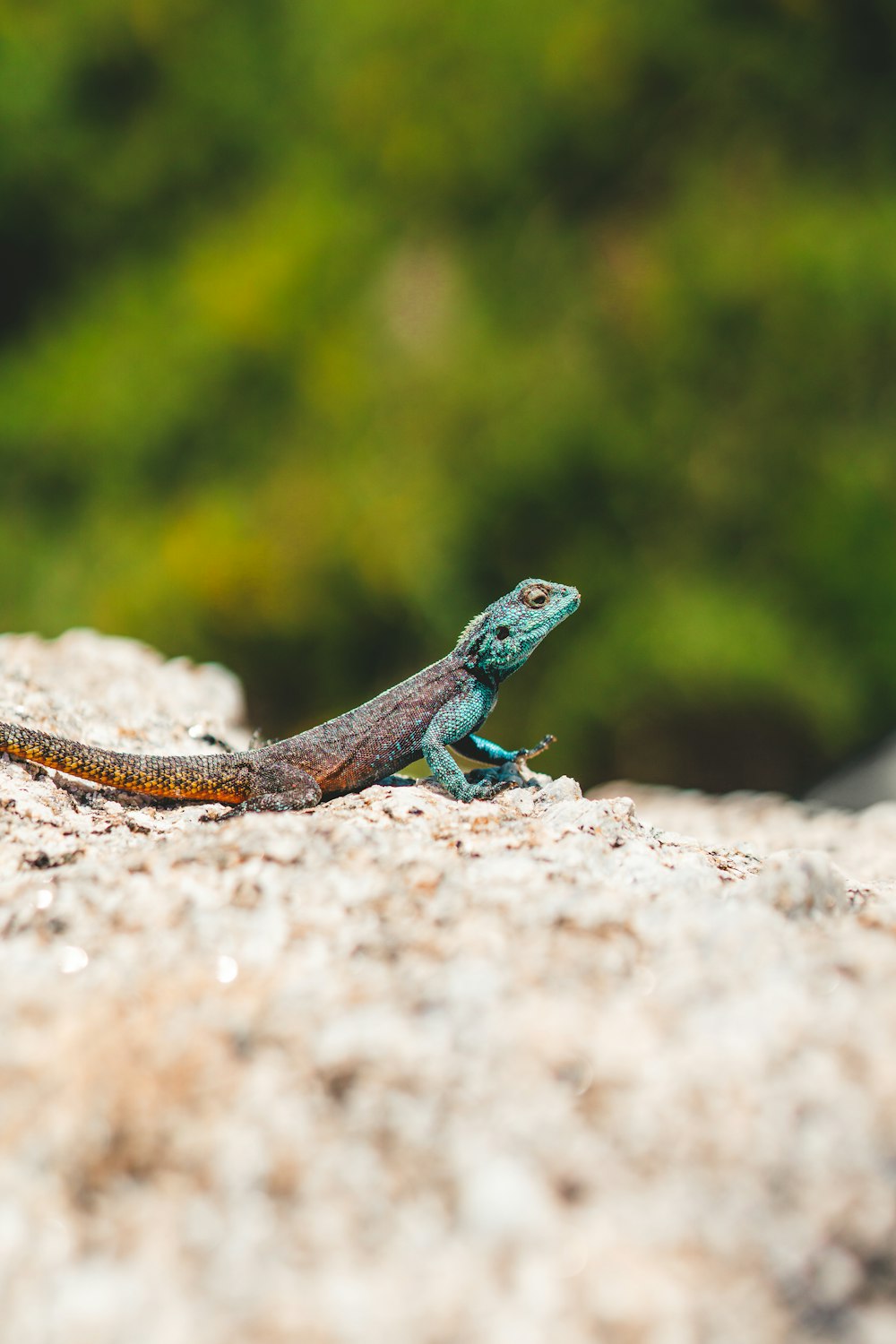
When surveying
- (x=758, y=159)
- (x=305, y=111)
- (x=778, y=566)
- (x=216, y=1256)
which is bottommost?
(x=216, y=1256)

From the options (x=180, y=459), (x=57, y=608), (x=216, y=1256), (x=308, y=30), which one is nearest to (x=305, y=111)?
(x=308, y=30)

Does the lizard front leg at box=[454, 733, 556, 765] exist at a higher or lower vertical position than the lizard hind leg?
higher

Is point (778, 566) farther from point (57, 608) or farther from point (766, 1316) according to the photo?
point (766, 1316)

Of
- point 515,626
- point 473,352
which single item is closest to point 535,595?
point 515,626

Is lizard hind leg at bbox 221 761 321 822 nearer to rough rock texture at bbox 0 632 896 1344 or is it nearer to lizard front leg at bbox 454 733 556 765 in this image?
lizard front leg at bbox 454 733 556 765

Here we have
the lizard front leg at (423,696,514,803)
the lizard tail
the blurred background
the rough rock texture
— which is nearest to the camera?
the rough rock texture

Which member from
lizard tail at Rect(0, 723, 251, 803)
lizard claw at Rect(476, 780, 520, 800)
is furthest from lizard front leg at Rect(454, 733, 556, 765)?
lizard tail at Rect(0, 723, 251, 803)

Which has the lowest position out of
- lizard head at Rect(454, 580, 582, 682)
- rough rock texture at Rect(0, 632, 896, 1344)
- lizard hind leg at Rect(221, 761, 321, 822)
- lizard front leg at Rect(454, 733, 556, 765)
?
rough rock texture at Rect(0, 632, 896, 1344)

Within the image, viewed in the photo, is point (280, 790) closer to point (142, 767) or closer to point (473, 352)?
point (142, 767)
